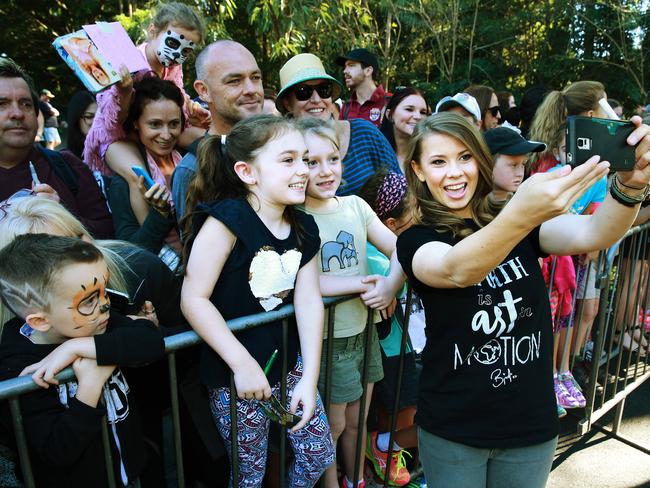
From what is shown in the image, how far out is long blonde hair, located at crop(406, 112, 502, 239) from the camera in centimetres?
178

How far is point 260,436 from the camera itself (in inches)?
81.0

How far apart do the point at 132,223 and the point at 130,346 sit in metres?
1.32

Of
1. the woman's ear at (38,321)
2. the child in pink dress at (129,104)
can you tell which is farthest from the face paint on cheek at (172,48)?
the woman's ear at (38,321)

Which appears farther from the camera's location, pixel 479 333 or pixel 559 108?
pixel 559 108

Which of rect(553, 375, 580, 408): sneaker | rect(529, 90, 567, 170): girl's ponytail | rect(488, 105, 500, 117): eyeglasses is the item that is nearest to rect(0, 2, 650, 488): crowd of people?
rect(529, 90, 567, 170): girl's ponytail

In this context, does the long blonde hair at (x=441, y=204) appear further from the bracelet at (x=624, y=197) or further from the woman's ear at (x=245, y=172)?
the woman's ear at (x=245, y=172)

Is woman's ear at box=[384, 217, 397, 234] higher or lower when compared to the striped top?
lower

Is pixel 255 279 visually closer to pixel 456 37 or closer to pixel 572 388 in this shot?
pixel 572 388

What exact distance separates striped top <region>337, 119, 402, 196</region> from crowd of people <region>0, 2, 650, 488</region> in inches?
0.5

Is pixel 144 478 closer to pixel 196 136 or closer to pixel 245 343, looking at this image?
pixel 245 343

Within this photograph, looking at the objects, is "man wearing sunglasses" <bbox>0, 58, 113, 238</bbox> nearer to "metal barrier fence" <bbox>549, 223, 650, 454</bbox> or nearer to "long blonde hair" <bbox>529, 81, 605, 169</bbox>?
"metal barrier fence" <bbox>549, 223, 650, 454</bbox>

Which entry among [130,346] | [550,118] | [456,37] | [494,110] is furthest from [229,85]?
[456,37]

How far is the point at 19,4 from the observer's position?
12648mm
